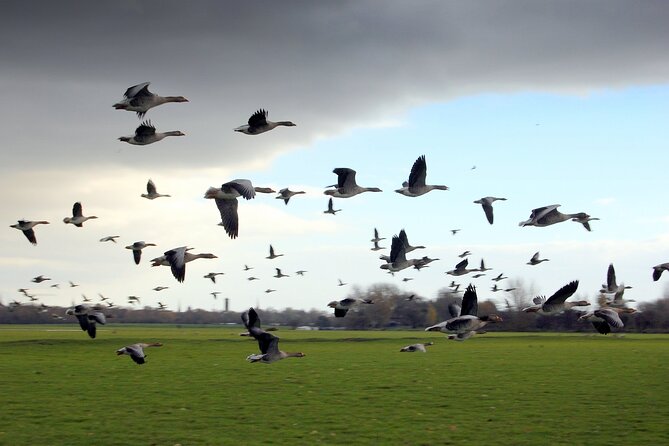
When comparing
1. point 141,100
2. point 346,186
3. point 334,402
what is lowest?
point 334,402

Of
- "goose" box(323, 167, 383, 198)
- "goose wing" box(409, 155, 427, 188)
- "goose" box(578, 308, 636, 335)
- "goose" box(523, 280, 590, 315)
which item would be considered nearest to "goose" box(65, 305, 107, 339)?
"goose" box(323, 167, 383, 198)

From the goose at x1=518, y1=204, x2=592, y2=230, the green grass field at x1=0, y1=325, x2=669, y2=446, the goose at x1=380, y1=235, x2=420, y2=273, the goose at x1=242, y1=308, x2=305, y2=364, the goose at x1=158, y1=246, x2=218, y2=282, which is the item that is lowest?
the green grass field at x1=0, y1=325, x2=669, y2=446

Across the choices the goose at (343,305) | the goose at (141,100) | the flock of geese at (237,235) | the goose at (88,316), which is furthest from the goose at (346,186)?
the goose at (88,316)

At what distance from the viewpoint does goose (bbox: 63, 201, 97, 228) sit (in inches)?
1112

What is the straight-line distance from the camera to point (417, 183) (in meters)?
24.8

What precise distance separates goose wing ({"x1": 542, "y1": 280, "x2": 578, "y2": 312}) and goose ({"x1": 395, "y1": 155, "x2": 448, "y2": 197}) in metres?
6.25

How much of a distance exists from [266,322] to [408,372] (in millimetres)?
150970

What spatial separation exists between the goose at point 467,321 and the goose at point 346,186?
19.4 ft

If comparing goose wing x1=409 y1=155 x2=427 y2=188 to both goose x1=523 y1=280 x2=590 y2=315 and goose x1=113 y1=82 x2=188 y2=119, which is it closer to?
goose x1=523 y1=280 x2=590 y2=315

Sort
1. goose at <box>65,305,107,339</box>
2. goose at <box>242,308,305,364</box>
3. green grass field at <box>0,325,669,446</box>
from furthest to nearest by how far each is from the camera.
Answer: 1. goose at <box>65,305,107,339</box>
2. goose at <box>242,308,305,364</box>
3. green grass field at <box>0,325,669,446</box>

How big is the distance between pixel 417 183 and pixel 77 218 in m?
12.4

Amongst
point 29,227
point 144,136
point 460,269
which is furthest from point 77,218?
point 460,269

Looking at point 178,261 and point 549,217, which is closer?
point 178,261

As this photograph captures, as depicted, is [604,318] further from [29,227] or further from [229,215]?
[29,227]
